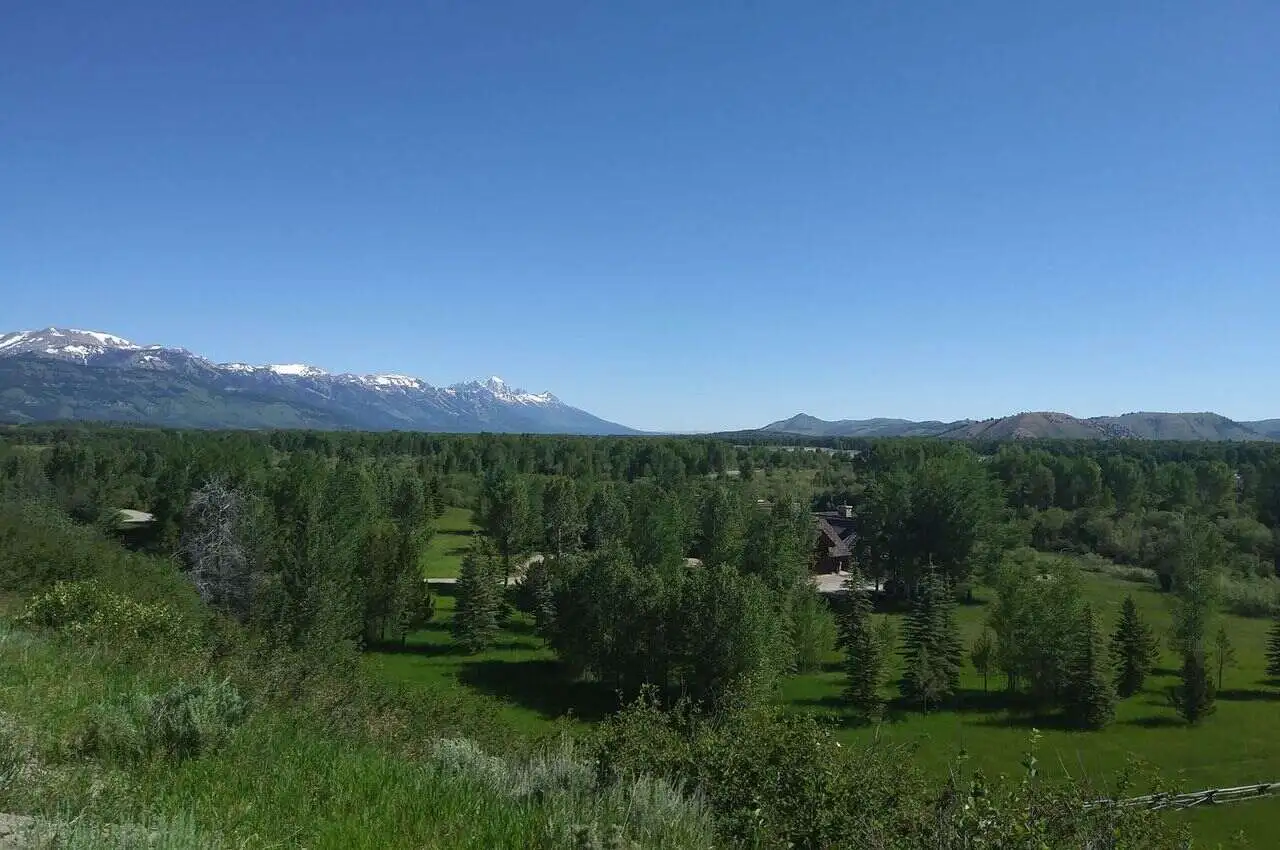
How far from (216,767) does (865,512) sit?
258 feet

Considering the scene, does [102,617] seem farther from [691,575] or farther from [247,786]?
[691,575]

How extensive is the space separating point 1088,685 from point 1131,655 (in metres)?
8.08

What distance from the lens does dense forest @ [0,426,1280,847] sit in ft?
123

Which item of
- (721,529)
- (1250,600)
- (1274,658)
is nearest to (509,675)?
(721,529)

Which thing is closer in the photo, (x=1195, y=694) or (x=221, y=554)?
(x=1195, y=694)

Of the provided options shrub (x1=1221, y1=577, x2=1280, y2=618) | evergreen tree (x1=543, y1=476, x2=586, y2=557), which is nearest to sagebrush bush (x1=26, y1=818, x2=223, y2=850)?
evergreen tree (x1=543, y1=476, x2=586, y2=557)

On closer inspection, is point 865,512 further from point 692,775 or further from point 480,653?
point 692,775

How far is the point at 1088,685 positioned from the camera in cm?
4141

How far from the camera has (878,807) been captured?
1238 cm

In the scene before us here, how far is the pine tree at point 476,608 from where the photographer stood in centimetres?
4994

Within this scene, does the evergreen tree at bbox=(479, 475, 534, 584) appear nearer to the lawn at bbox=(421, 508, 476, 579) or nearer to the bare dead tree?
the lawn at bbox=(421, 508, 476, 579)

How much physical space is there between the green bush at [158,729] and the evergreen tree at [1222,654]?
57016mm

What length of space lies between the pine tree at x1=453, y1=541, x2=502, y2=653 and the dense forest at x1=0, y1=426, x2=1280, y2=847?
0.51 ft

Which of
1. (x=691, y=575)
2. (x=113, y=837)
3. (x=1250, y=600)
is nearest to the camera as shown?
(x=113, y=837)
